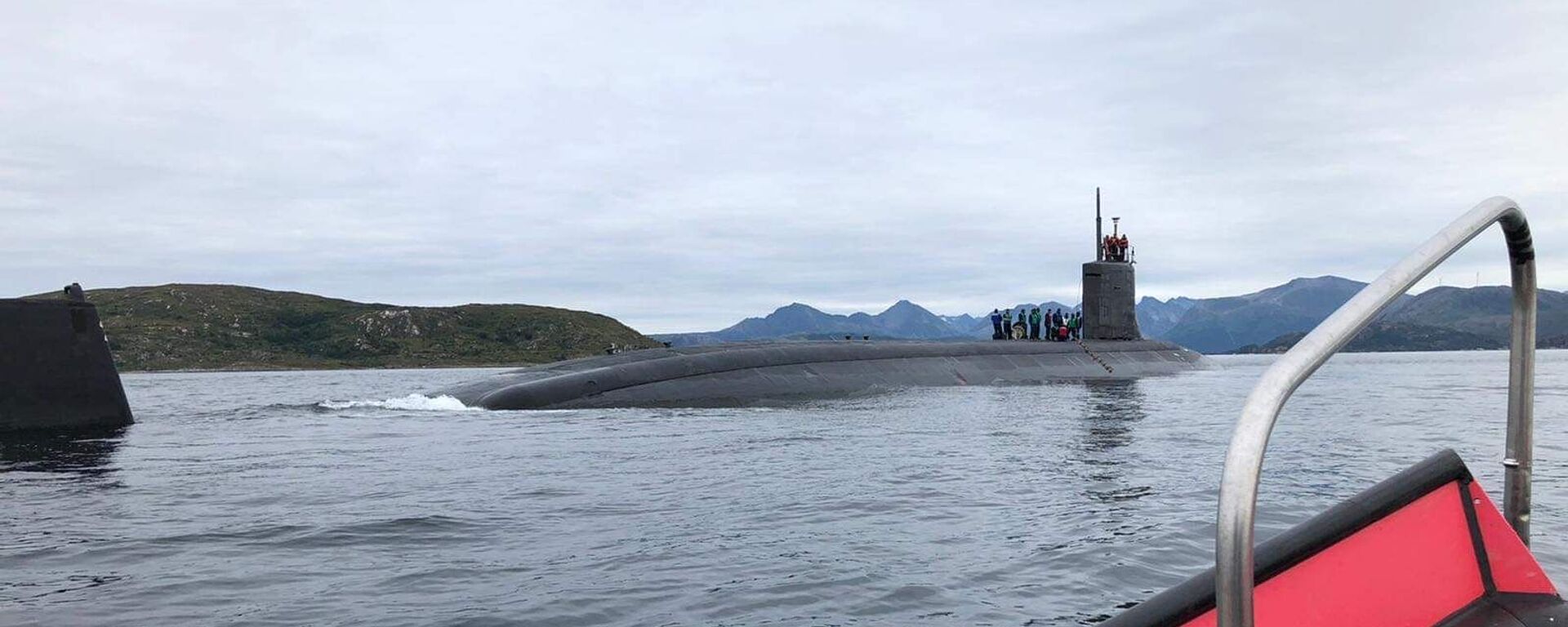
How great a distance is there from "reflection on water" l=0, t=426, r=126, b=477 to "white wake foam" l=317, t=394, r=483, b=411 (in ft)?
23.5

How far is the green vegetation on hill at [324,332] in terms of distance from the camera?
465ft

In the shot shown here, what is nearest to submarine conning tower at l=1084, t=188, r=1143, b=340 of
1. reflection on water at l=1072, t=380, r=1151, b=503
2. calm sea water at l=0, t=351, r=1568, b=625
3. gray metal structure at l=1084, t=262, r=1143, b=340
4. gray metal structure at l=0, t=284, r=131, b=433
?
gray metal structure at l=1084, t=262, r=1143, b=340

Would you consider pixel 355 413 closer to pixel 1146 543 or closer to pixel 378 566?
pixel 378 566

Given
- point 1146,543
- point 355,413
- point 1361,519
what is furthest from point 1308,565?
point 355,413

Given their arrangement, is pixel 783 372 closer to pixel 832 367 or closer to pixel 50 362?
pixel 832 367

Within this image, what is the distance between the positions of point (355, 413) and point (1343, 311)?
26.1m

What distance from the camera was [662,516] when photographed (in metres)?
10.3

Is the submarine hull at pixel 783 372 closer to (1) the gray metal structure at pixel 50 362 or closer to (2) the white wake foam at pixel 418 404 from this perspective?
(2) the white wake foam at pixel 418 404

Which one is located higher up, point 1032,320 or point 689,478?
point 1032,320

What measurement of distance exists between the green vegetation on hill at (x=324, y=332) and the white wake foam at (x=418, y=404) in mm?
108135

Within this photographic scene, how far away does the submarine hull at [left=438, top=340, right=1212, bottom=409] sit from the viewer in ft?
82.5

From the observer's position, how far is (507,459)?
1460 cm

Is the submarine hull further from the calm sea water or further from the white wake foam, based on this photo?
the calm sea water

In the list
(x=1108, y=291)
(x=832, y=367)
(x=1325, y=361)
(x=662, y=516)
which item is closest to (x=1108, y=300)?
(x=1108, y=291)
